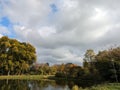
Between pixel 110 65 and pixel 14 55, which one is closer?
pixel 110 65

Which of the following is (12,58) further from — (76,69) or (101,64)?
(101,64)

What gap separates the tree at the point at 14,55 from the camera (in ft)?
247

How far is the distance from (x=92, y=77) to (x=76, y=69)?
1406 centimetres

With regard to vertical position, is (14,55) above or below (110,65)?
above

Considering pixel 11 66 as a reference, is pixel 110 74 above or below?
below

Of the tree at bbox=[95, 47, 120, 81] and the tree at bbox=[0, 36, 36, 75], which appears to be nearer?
the tree at bbox=[95, 47, 120, 81]

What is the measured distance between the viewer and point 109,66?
4969cm

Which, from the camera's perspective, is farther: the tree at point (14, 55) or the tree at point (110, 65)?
the tree at point (14, 55)

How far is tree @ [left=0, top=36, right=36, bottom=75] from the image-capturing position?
247 feet

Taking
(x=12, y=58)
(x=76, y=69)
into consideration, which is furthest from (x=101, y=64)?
(x=12, y=58)

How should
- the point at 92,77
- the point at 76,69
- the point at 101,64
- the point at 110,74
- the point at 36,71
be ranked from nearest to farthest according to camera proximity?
the point at 110,74, the point at 101,64, the point at 92,77, the point at 76,69, the point at 36,71

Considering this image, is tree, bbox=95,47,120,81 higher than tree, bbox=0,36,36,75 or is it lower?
lower

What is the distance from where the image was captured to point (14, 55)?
255 ft

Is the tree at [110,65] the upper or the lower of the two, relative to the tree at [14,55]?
lower
